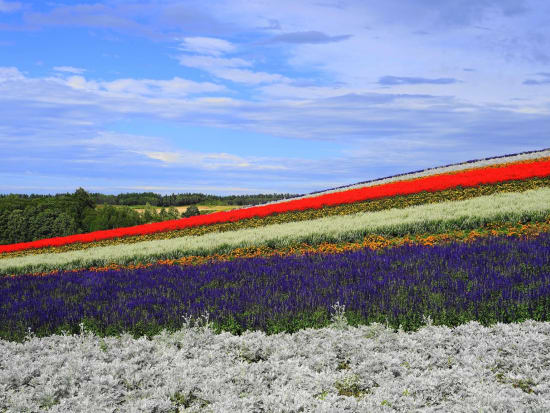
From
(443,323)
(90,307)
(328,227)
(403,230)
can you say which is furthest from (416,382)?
(328,227)

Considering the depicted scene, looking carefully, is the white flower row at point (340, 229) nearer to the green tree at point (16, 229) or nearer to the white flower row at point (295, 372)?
the white flower row at point (295, 372)

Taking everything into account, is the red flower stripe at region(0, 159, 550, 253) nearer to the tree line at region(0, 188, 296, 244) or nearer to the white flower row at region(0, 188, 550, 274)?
the white flower row at region(0, 188, 550, 274)

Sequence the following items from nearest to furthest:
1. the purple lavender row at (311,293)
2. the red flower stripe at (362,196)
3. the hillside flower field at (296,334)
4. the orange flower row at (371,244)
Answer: the hillside flower field at (296,334) → the purple lavender row at (311,293) → the orange flower row at (371,244) → the red flower stripe at (362,196)

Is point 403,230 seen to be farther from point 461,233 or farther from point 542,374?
point 542,374

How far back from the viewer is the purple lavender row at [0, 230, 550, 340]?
6148 mm

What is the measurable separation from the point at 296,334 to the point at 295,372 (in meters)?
1.00

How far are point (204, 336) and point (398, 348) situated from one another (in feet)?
7.37

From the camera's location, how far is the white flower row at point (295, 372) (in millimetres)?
4191

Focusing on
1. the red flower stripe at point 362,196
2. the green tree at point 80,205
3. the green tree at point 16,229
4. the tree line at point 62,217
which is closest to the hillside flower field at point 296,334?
the red flower stripe at point 362,196

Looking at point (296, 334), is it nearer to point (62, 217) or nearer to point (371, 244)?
point (371, 244)

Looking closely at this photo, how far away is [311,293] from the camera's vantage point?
7.00 m

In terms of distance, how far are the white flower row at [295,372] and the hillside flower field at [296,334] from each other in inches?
0.7

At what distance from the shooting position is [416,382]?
4461 millimetres

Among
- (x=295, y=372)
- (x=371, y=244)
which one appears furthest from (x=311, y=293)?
(x=371, y=244)
